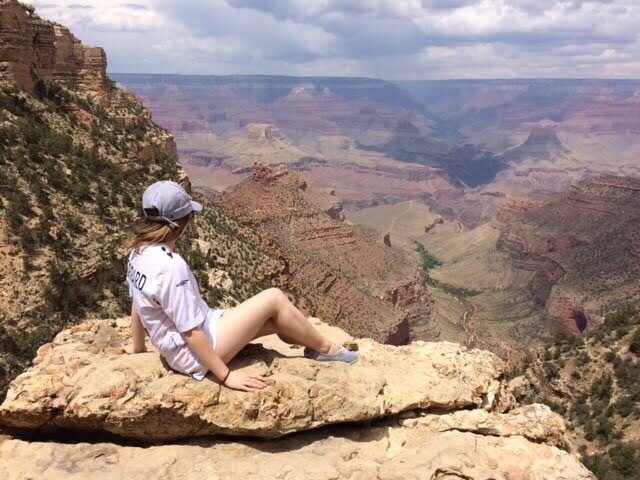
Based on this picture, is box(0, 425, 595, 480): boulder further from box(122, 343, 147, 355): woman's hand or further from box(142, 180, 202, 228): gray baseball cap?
box(142, 180, 202, 228): gray baseball cap

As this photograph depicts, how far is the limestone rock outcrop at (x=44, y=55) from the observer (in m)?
21.8

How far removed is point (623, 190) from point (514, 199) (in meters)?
27.6

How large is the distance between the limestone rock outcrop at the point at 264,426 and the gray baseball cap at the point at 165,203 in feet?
5.89

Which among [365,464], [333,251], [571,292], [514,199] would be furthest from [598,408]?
[514,199]

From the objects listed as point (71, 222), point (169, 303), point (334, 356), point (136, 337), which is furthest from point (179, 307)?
A: point (71, 222)

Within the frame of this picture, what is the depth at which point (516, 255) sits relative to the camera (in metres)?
95.8

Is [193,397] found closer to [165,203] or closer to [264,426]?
[264,426]

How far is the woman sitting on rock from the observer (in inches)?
209

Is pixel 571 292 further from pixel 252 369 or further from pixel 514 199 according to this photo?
pixel 252 369

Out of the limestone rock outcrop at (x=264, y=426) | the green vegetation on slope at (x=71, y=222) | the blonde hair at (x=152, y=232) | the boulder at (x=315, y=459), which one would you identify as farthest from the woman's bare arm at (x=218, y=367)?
the green vegetation on slope at (x=71, y=222)

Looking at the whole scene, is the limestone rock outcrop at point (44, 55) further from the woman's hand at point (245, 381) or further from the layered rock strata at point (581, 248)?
the layered rock strata at point (581, 248)

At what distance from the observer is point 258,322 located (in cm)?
586

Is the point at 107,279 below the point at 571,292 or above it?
above

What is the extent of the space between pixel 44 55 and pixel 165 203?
85.5 feet
